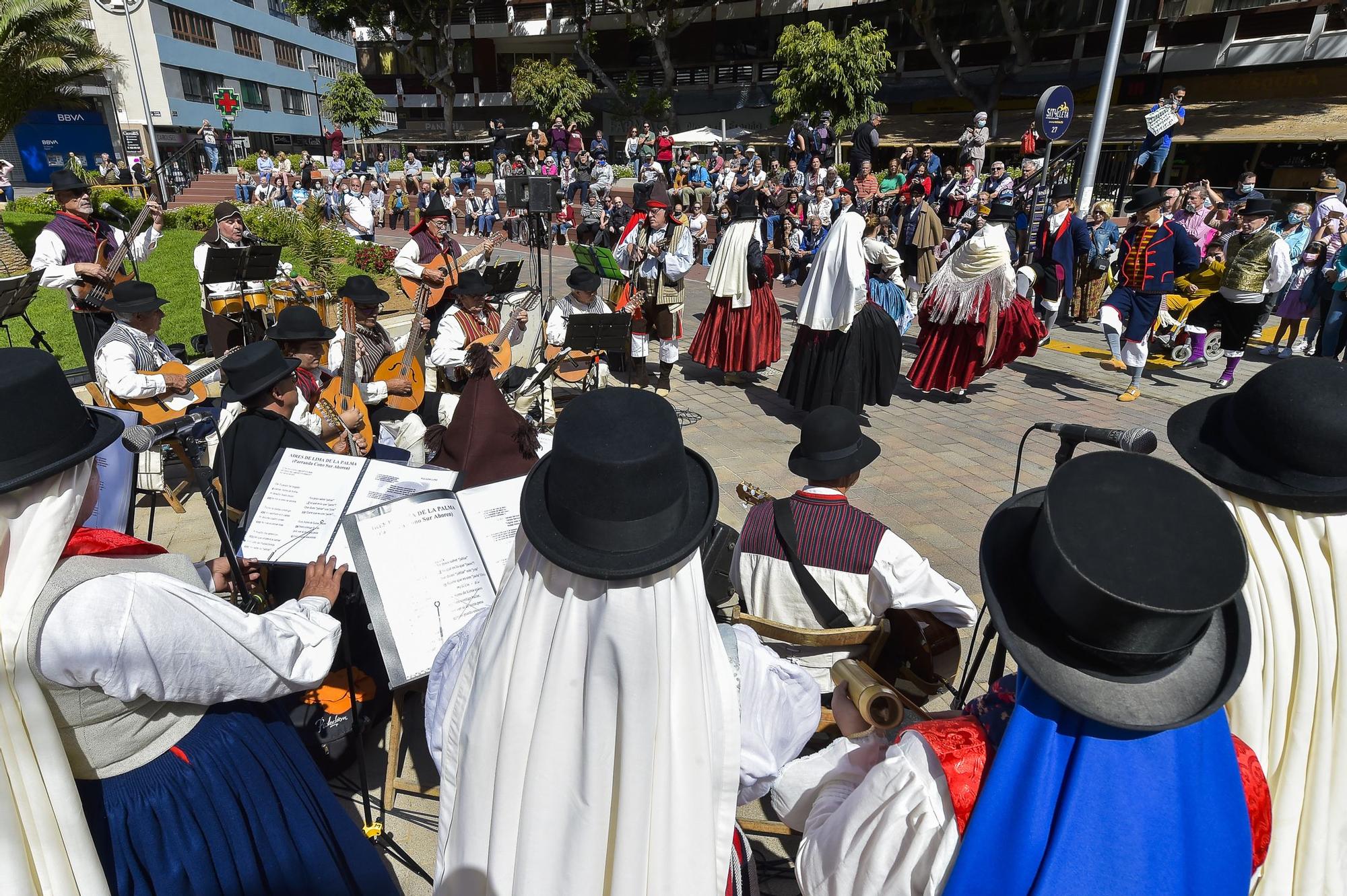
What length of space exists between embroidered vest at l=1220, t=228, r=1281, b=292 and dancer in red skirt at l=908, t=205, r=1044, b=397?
291cm

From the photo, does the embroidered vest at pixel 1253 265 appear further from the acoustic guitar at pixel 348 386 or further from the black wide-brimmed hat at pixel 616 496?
the black wide-brimmed hat at pixel 616 496

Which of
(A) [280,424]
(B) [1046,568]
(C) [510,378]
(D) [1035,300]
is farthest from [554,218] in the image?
(B) [1046,568]

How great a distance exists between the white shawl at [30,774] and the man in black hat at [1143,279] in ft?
30.4

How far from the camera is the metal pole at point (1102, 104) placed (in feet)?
39.6

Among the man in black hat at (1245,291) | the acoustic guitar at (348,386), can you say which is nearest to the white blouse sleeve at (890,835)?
the acoustic guitar at (348,386)

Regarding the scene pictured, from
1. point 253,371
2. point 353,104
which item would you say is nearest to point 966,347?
point 253,371

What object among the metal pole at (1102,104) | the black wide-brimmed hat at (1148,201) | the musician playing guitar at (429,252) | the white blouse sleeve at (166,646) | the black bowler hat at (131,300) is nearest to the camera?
the white blouse sleeve at (166,646)

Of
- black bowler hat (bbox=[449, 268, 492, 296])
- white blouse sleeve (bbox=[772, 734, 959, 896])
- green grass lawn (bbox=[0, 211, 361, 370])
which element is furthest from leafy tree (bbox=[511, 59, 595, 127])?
white blouse sleeve (bbox=[772, 734, 959, 896])

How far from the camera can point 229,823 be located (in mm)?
1901

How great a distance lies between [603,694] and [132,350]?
17.7 feet

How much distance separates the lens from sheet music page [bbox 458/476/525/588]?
8.87 ft

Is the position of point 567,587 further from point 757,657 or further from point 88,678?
point 88,678

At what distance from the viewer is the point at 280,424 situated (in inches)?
142

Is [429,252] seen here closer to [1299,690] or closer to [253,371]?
[253,371]
